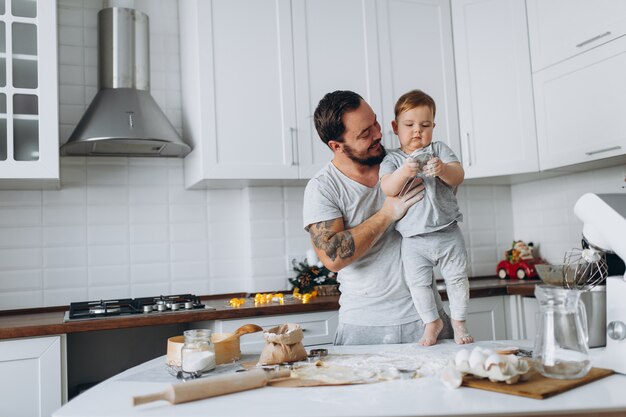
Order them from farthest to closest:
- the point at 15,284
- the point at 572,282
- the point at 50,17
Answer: the point at 15,284
the point at 50,17
the point at 572,282

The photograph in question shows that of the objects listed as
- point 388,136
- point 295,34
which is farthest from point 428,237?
point 295,34

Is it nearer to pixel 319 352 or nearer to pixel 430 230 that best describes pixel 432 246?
pixel 430 230

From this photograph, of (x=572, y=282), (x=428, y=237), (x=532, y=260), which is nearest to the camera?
(x=572, y=282)

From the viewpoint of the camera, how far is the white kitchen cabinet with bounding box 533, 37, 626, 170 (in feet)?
9.20

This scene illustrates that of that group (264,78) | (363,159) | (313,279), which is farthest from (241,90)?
(363,159)

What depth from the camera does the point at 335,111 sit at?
205cm

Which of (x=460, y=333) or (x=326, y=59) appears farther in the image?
(x=326, y=59)

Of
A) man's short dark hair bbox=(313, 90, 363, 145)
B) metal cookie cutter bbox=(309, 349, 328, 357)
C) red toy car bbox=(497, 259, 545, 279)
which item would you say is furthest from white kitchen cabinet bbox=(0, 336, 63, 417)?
red toy car bbox=(497, 259, 545, 279)

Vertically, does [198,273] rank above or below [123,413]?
above

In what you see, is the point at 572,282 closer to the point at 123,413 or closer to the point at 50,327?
the point at 123,413

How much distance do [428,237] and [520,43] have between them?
1827mm

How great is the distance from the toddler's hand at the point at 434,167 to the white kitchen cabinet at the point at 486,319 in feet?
4.70

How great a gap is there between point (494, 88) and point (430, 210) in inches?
66.5

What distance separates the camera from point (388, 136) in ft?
10.6
